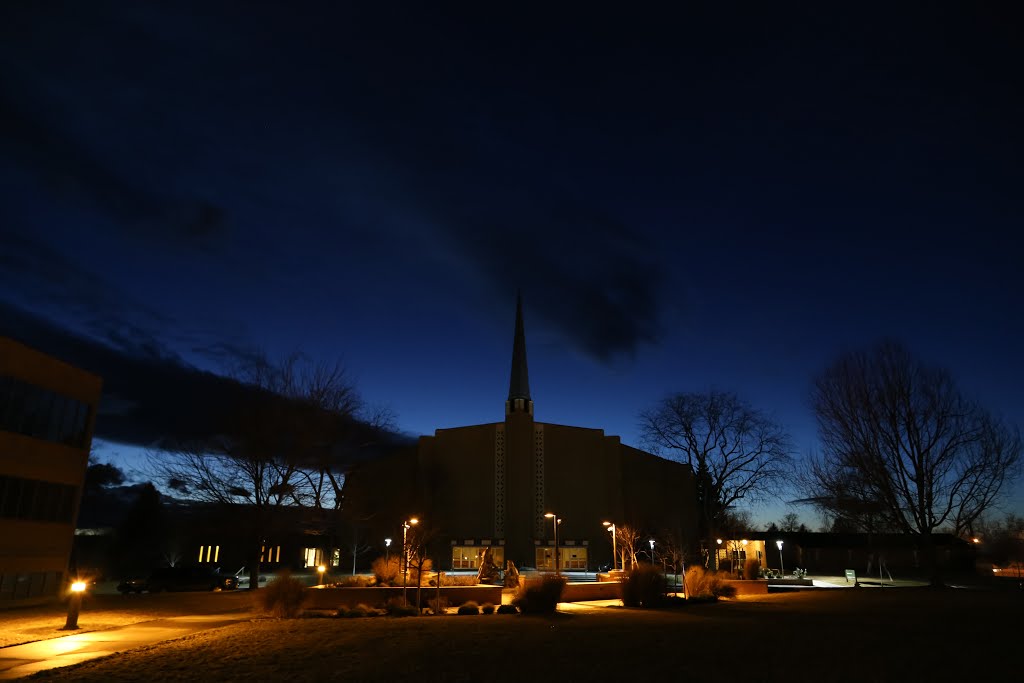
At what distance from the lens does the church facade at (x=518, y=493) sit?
5347cm

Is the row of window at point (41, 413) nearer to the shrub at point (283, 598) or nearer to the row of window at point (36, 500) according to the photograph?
the row of window at point (36, 500)

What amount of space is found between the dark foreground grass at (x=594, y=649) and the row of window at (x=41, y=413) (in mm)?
15342

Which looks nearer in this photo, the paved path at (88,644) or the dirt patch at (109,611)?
the paved path at (88,644)

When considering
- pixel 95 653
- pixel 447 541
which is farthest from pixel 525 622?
pixel 447 541

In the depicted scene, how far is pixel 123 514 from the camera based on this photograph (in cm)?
5447

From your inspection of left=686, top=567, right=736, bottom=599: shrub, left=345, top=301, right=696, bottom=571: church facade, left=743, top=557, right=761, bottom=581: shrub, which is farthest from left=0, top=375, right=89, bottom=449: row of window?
left=743, top=557, right=761, bottom=581: shrub

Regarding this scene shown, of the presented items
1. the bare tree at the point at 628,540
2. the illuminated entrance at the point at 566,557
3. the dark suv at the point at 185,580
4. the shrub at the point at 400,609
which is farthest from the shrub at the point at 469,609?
the illuminated entrance at the point at 566,557

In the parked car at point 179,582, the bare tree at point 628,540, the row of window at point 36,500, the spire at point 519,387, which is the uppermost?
the spire at point 519,387

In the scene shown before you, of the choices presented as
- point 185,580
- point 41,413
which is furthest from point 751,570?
point 41,413

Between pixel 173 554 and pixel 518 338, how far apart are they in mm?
35369

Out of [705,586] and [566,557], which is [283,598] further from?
[566,557]

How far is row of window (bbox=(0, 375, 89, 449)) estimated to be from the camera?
25.9 meters

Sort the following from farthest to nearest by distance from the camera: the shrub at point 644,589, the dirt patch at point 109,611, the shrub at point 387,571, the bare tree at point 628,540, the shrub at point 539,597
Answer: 1. the bare tree at point 628,540
2. the shrub at point 387,571
3. the shrub at point 644,589
4. the shrub at point 539,597
5. the dirt patch at point 109,611

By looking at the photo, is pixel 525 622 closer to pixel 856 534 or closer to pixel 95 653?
pixel 95 653
